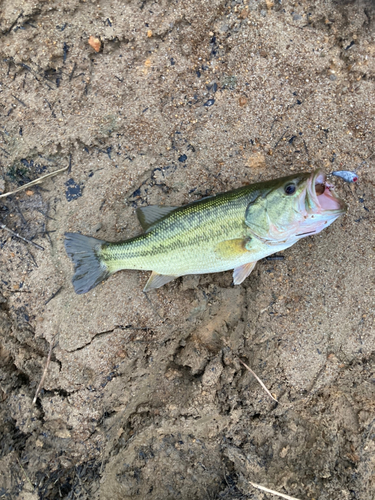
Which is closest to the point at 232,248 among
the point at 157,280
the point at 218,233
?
the point at 218,233

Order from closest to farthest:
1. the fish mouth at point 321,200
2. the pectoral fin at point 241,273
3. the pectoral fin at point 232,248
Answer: the fish mouth at point 321,200 → the pectoral fin at point 232,248 → the pectoral fin at point 241,273

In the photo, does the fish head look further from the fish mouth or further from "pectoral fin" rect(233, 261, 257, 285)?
"pectoral fin" rect(233, 261, 257, 285)

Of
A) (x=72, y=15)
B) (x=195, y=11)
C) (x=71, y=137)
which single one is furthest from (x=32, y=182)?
(x=195, y=11)

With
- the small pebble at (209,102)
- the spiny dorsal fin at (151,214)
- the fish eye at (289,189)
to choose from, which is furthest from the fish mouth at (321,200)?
the small pebble at (209,102)

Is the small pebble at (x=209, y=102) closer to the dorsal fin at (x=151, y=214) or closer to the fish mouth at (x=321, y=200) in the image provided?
the dorsal fin at (x=151, y=214)

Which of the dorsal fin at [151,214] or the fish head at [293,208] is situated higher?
the dorsal fin at [151,214]
